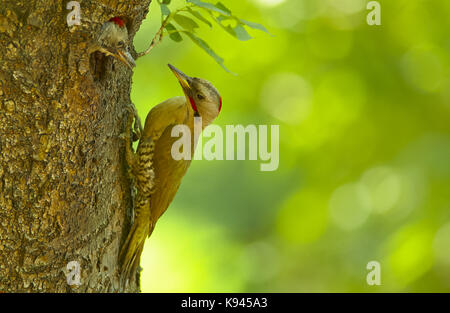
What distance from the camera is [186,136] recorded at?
3.25 m

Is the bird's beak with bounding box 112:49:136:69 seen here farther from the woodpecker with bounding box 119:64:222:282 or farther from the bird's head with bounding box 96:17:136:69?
the woodpecker with bounding box 119:64:222:282

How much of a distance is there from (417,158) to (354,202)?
624mm

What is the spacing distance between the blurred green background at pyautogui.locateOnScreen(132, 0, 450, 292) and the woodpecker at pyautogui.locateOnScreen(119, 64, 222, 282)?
1210mm

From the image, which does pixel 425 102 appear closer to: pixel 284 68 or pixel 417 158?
pixel 417 158

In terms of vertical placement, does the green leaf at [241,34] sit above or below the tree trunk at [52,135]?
above

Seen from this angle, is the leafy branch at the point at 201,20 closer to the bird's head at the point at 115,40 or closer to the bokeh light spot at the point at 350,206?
the bird's head at the point at 115,40

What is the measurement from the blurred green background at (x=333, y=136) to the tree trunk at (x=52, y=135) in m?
1.94

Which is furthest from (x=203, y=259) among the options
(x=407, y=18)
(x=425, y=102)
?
(x=407, y=18)

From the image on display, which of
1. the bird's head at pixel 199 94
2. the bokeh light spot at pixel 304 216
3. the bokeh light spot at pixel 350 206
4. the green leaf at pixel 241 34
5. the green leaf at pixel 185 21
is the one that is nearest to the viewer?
the green leaf at pixel 241 34

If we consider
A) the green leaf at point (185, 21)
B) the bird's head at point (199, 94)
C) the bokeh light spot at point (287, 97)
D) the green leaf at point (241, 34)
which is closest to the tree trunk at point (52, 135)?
the green leaf at point (185, 21)

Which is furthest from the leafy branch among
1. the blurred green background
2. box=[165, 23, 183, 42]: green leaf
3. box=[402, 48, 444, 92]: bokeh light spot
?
box=[402, 48, 444, 92]: bokeh light spot

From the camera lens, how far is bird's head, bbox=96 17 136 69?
2.28m

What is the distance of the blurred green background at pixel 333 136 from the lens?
4.28m

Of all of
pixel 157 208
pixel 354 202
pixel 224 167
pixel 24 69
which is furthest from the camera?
pixel 224 167
